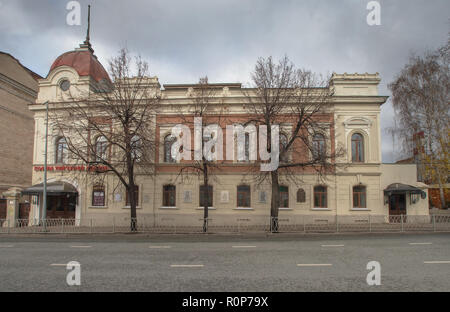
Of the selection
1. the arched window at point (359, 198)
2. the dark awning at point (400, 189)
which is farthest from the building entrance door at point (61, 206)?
the dark awning at point (400, 189)

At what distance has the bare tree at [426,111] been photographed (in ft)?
84.9

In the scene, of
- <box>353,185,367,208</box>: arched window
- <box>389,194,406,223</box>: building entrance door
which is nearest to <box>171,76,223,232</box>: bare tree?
<box>353,185,367,208</box>: arched window

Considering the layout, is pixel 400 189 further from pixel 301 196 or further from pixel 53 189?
pixel 53 189

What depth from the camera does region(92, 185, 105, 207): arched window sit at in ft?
74.4

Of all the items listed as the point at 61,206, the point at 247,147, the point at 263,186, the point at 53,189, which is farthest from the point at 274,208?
the point at 61,206

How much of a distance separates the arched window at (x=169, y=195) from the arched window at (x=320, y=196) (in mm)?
10964

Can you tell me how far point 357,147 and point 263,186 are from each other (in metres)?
8.02

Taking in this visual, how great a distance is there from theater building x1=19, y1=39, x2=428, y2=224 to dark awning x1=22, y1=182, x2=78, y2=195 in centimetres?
7

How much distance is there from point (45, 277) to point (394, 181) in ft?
75.7

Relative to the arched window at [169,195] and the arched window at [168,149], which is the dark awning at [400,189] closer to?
the arched window at [169,195]

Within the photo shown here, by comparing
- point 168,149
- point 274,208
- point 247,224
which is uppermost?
point 168,149

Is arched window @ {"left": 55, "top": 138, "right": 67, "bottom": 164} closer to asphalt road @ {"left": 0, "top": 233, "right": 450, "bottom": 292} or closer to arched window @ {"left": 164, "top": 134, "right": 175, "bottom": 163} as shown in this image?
arched window @ {"left": 164, "top": 134, "right": 175, "bottom": 163}

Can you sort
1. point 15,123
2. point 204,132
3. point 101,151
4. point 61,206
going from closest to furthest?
point 204,132, point 101,151, point 61,206, point 15,123

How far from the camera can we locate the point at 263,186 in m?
21.7
